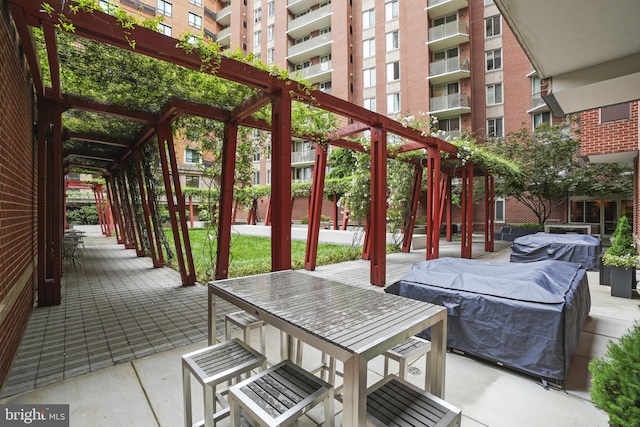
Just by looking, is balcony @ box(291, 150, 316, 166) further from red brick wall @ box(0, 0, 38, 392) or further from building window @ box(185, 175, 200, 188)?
red brick wall @ box(0, 0, 38, 392)

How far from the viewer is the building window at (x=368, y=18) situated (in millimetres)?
21078

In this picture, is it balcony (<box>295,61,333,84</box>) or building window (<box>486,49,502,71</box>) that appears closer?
building window (<box>486,49,502,71</box>)

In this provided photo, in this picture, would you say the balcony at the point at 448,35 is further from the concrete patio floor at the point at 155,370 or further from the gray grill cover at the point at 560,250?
the concrete patio floor at the point at 155,370

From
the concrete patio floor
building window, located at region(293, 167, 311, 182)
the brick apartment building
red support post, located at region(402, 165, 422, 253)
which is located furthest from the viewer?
building window, located at region(293, 167, 311, 182)

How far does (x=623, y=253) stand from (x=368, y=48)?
2081 centimetres

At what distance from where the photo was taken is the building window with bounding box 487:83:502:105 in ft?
57.0

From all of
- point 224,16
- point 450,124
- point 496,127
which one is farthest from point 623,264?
point 224,16

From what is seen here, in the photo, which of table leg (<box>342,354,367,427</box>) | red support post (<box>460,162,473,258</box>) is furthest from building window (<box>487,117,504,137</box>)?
table leg (<box>342,354,367,427</box>)

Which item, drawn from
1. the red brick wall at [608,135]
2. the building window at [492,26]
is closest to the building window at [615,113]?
the red brick wall at [608,135]

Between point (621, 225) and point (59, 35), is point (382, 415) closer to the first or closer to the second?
point (59, 35)

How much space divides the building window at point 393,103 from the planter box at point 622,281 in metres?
17.0

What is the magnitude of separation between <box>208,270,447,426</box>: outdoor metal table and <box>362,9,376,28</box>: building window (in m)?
24.1

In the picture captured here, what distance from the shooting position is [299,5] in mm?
Answer: 24547

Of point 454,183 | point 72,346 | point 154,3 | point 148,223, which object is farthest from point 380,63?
point 72,346
